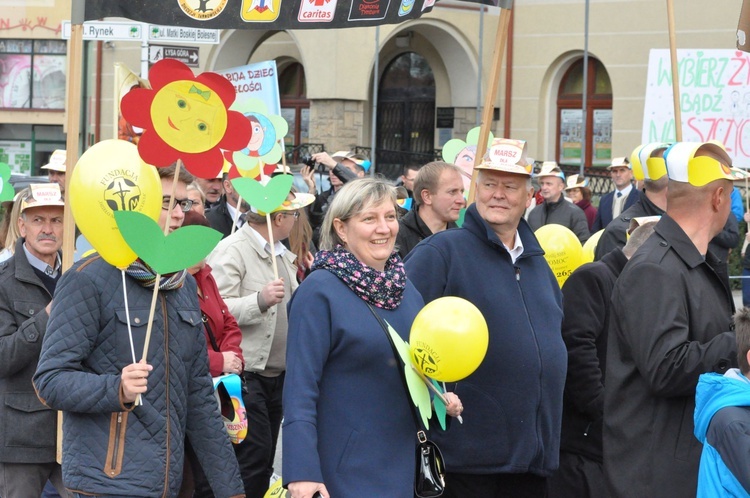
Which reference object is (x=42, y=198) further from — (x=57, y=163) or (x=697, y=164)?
(x=57, y=163)

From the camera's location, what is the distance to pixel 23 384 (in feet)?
15.8

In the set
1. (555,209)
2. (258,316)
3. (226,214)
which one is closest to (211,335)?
(258,316)

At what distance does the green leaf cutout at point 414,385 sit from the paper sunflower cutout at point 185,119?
0.91 m

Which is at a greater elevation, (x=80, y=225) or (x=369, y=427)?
(x=80, y=225)

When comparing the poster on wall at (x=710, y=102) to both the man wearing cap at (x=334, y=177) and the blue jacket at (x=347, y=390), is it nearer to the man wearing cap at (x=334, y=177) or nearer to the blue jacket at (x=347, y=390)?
the man wearing cap at (x=334, y=177)

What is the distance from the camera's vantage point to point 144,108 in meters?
4.03

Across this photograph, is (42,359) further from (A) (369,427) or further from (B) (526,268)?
(B) (526,268)

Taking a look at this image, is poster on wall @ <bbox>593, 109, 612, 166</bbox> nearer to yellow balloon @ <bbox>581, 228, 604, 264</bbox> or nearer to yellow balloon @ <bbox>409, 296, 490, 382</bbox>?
yellow balloon @ <bbox>581, 228, 604, 264</bbox>

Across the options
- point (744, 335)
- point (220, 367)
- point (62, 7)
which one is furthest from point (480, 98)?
point (744, 335)

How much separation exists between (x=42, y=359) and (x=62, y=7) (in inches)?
1086

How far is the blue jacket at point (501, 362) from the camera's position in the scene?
4.40 metres

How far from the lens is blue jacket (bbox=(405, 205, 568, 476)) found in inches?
173

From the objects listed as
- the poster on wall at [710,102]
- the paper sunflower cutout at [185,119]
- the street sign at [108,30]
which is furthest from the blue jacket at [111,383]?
the street sign at [108,30]

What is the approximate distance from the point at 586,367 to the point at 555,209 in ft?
24.4
